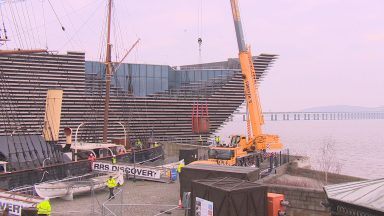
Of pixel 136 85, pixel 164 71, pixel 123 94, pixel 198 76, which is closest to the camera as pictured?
pixel 123 94

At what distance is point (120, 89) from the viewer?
168 feet

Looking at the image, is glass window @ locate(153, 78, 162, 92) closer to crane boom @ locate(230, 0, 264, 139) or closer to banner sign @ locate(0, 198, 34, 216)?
crane boom @ locate(230, 0, 264, 139)

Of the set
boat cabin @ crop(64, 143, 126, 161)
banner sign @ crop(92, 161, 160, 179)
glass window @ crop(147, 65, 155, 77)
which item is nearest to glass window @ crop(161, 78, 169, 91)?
glass window @ crop(147, 65, 155, 77)

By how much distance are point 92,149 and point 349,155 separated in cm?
3916

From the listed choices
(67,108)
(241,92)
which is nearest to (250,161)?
(67,108)

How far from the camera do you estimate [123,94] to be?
51.2 m

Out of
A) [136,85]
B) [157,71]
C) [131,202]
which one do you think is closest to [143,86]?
[136,85]

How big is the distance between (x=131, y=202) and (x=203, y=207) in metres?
6.50

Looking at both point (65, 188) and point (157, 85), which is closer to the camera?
point (65, 188)

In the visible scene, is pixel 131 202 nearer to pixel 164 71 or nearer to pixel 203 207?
pixel 203 207

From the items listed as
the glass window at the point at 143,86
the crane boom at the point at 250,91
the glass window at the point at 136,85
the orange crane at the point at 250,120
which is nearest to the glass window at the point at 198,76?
the glass window at the point at 143,86

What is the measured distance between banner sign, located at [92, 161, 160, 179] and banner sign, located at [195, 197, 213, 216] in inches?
414

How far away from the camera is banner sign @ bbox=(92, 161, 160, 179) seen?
24.2 meters

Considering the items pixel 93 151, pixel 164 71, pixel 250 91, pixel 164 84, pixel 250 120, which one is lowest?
pixel 93 151
